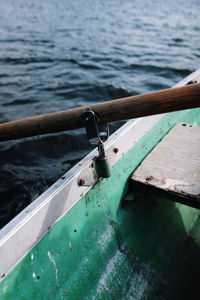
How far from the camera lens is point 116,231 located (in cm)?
173

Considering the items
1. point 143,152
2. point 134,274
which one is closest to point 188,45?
point 143,152

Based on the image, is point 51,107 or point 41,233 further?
point 51,107

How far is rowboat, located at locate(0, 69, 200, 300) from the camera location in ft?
3.92

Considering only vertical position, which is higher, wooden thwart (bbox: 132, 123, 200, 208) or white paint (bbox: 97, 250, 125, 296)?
wooden thwart (bbox: 132, 123, 200, 208)

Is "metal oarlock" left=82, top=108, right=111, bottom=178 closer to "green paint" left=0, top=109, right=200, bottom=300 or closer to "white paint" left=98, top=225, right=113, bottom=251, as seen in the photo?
"green paint" left=0, top=109, right=200, bottom=300

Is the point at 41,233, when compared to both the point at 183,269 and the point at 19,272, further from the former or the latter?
the point at 183,269

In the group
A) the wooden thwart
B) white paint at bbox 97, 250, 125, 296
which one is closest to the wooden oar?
the wooden thwart

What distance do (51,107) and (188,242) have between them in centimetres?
371

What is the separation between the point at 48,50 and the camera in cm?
928

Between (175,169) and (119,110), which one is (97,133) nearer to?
(119,110)

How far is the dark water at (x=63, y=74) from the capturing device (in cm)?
334

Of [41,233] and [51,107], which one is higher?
[41,233]

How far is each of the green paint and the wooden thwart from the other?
0.30 feet

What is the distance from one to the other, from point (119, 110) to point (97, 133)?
0.53 feet
